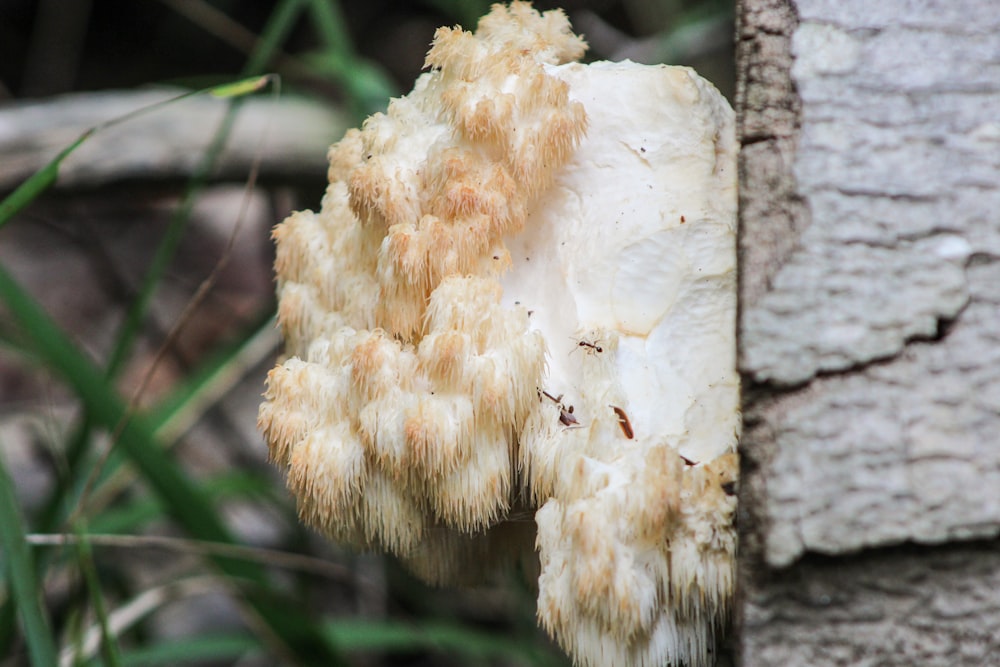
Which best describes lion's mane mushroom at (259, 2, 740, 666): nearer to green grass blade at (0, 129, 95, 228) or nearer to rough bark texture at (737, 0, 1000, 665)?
rough bark texture at (737, 0, 1000, 665)

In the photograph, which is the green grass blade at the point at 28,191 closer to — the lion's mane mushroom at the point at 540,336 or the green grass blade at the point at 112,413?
the green grass blade at the point at 112,413

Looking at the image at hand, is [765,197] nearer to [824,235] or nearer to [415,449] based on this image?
[824,235]

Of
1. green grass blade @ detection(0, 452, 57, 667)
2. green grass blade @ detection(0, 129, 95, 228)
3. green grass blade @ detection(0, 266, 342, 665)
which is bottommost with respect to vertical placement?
green grass blade @ detection(0, 452, 57, 667)

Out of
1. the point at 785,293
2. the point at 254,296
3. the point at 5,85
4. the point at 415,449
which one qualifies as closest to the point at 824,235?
the point at 785,293

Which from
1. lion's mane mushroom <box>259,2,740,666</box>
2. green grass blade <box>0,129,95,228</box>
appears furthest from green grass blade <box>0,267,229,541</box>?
lion's mane mushroom <box>259,2,740,666</box>

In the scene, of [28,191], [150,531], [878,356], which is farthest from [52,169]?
[150,531]

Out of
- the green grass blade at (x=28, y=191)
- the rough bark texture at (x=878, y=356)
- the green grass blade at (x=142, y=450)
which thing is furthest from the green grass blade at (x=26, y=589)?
the rough bark texture at (x=878, y=356)
